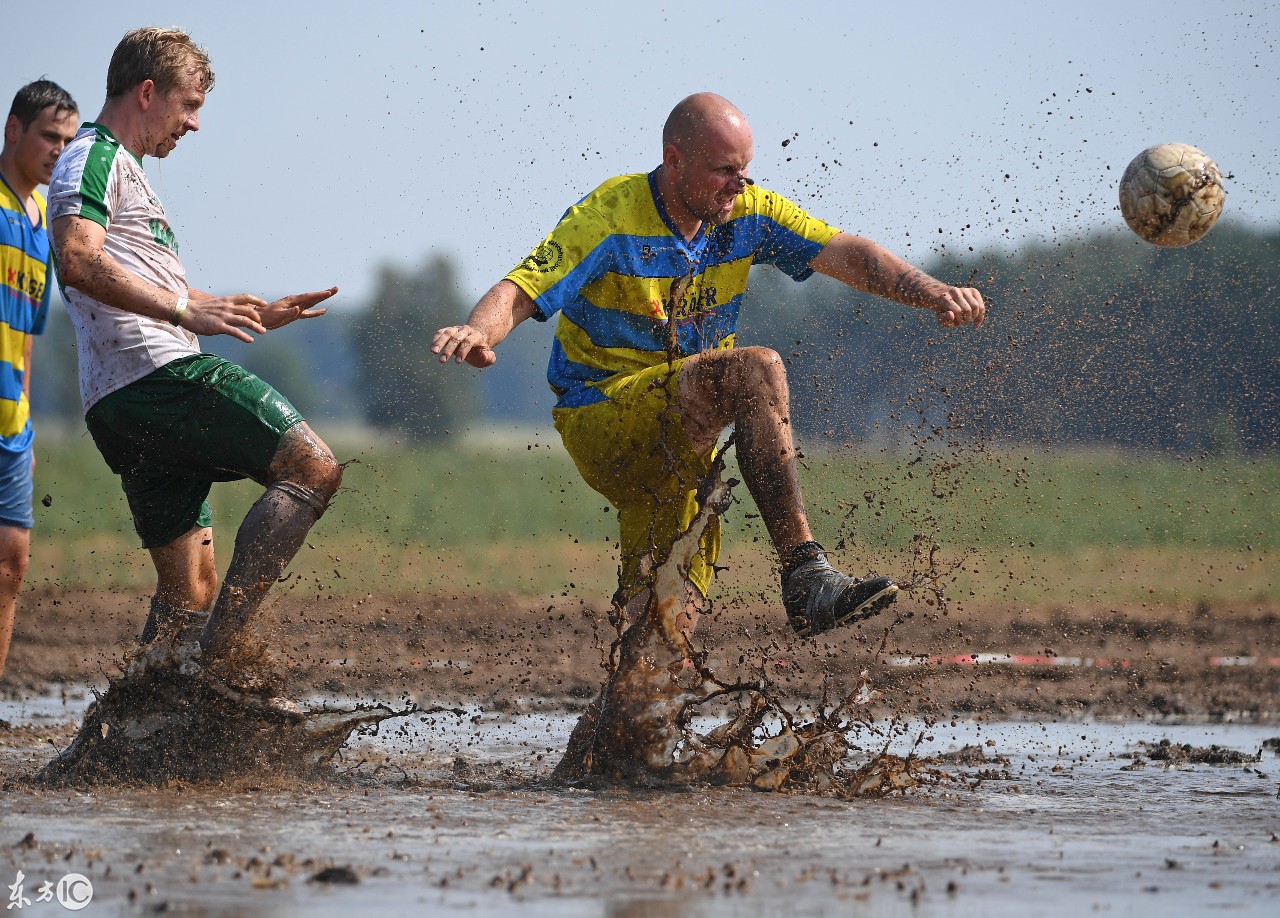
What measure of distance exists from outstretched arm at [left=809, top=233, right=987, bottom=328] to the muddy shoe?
1.11 metres

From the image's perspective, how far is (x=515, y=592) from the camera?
600 inches

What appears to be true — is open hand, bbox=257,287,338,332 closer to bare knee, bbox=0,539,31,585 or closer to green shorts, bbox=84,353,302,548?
green shorts, bbox=84,353,302,548

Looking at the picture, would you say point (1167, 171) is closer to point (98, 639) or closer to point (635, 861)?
point (635, 861)

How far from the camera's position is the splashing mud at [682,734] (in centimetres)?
588

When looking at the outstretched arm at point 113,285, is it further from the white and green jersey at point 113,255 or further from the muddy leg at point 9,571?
the muddy leg at point 9,571

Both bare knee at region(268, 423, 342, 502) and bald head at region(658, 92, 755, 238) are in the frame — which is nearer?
bare knee at region(268, 423, 342, 502)

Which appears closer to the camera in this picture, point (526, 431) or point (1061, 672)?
point (1061, 672)

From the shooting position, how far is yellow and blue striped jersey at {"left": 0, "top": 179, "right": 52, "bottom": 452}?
257 inches

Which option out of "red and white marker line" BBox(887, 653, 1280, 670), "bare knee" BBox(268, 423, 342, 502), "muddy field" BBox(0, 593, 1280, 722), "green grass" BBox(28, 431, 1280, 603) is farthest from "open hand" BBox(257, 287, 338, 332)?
"red and white marker line" BBox(887, 653, 1280, 670)

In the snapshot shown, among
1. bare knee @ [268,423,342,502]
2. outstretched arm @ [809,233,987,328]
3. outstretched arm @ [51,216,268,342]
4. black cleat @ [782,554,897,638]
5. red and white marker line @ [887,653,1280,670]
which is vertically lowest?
red and white marker line @ [887,653,1280,670]

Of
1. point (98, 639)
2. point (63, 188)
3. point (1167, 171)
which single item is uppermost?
point (1167, 171)

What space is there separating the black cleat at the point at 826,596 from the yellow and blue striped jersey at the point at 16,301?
315cm

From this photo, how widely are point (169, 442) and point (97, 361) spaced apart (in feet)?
1.26

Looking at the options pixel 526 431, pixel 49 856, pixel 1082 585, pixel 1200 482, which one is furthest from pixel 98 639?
pixel 526 431
